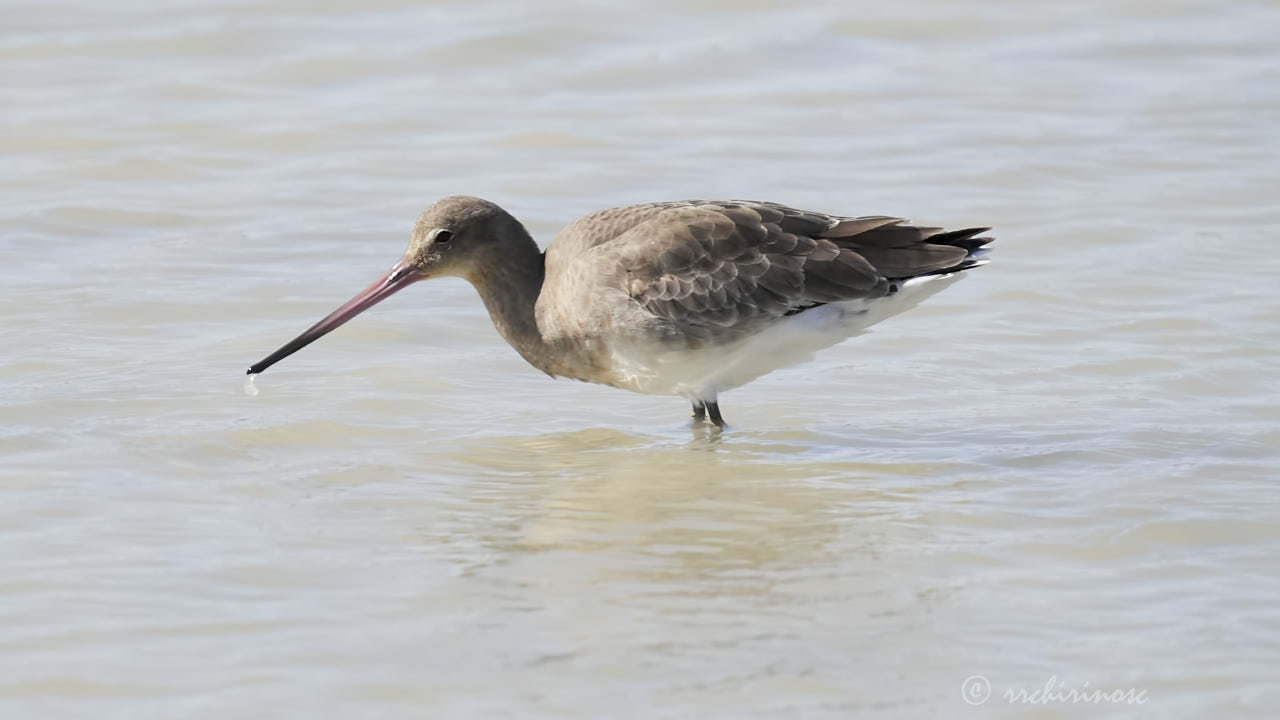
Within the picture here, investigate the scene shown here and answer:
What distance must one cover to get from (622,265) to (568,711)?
3.08 meters

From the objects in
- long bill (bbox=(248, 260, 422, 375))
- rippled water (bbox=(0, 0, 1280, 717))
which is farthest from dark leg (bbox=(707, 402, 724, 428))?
long bill (bbox=(248, 260, 422, 375))

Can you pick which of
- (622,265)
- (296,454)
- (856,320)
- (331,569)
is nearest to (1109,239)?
(856,320)

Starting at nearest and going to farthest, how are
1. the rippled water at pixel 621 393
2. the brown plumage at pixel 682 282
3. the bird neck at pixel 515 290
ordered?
1. the rippled water at pixel 621 393
2. the brown plumage at pixel 682 282
3. the bird neck at pixel 515 290

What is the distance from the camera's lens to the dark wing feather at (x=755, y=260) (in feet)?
26.8

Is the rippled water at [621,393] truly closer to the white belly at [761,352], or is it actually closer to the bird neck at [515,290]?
the white belly at [761,352]

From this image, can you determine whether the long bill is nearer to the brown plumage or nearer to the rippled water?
the brown plumage

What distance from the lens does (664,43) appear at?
614 inches

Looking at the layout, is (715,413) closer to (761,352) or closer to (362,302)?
(761,352)

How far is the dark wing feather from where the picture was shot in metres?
8.18

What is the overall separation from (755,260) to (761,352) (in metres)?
0.40

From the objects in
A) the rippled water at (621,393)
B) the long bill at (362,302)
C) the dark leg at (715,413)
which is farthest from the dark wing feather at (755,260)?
the long bill at (362,302)

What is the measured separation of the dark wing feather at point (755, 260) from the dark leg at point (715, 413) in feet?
1.39

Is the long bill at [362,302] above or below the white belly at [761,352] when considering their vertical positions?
above

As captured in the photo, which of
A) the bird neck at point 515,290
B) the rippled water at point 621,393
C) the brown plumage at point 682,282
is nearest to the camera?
the rippled water at point 621,393
